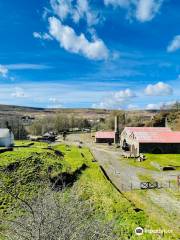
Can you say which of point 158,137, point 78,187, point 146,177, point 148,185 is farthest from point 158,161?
point 78,187

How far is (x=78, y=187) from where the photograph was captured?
34969 mm

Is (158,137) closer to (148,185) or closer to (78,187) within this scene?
(148,185)

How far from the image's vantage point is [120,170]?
5141 centimetres

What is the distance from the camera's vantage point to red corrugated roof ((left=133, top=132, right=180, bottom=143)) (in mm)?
70725

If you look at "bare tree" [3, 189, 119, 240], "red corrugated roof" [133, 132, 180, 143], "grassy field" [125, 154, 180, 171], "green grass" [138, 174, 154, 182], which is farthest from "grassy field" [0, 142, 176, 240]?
"red corrugated roof" [133, 132, 180, 143]

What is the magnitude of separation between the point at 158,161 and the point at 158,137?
12.9 m

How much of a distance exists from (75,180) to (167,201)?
1235 cm

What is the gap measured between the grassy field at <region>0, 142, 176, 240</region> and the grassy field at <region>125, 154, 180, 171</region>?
10037 mm

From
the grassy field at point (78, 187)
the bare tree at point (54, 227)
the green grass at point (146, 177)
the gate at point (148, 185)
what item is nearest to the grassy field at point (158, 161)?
the green grass at point (146, 177)

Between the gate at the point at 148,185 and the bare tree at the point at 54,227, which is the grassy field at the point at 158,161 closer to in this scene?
the gate at the point at 148,185

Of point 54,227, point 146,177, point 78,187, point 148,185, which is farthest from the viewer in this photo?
point 146,177

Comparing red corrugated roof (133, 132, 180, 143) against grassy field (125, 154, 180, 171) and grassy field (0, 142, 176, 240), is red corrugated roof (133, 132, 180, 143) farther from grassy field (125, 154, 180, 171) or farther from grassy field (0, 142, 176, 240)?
grassy field (0, 142, 176, 240)

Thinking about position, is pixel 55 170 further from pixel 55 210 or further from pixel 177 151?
pixel 177 151

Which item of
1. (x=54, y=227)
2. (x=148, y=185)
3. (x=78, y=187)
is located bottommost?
(x=148, y=185)
